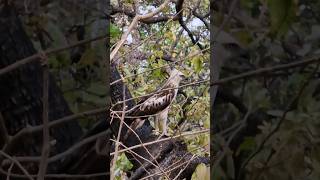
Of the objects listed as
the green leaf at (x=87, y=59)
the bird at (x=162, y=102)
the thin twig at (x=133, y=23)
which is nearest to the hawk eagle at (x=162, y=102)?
the bird at (x=162, y=102)

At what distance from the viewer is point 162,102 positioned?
137 centimetres

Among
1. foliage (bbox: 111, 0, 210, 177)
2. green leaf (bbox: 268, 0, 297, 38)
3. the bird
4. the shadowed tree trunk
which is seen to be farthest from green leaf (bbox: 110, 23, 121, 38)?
green leaf (bbox: 268, 0, 297, 38)

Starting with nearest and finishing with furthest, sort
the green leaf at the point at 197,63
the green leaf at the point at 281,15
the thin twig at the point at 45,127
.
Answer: the green leaf at the point at 281,15
the thin twig at the point at 45,127
the green leaf at the point at 197,63

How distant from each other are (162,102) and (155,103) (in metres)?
0.02

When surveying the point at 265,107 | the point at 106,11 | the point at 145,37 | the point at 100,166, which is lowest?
the point at 100,166

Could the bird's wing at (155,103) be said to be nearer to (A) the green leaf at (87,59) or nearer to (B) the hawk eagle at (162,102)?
(B) the hawk eagle at (162,102)

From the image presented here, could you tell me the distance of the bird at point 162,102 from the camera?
1375 mm

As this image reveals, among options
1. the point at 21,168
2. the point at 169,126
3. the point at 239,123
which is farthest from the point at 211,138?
the point at 21,168

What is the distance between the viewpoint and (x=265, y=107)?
3.91 ft

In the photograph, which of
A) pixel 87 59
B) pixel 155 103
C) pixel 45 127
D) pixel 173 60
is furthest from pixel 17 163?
pixel 173 60

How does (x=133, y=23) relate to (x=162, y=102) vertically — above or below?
above

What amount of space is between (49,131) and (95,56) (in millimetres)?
191

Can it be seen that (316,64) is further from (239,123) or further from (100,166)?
(100,166)

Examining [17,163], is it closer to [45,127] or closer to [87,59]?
[45,127]
